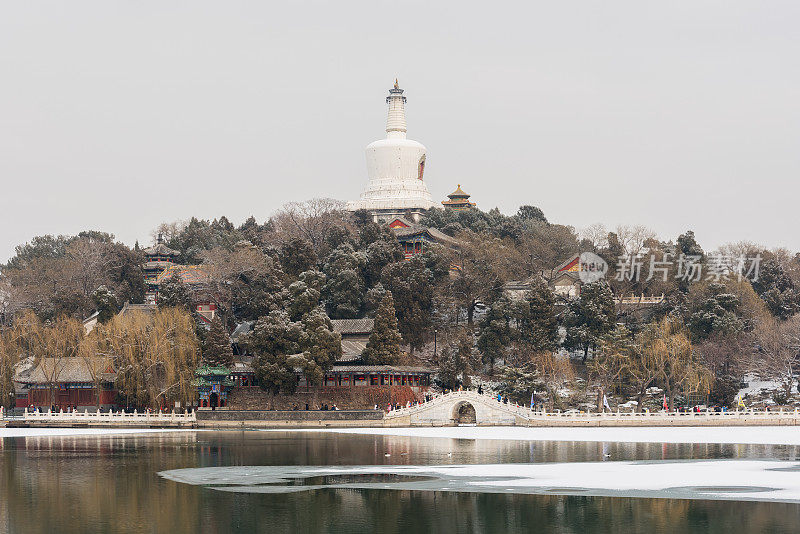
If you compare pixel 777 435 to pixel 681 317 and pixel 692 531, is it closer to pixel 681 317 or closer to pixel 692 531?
pixel 681 317

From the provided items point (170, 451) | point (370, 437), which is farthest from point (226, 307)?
point (170, 451)

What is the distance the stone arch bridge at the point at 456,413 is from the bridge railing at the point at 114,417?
13.0 metres

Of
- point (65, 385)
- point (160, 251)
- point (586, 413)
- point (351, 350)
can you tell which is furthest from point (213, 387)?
point (160, 251)

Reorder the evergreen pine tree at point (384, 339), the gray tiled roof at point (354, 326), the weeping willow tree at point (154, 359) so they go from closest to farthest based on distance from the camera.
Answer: the weeping willow tree at point (154, 359) < the evergreen pine tree at point (384, 339) < the gray tiled roof at point (354, 326)

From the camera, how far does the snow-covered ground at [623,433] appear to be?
52531 mm

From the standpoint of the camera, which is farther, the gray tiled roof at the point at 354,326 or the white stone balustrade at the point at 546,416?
the gray tiled roof at the point at 354,326

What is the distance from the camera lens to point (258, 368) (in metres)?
69.2

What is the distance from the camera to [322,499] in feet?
103

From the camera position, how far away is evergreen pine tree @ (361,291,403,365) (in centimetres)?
7181

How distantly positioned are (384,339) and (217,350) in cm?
1075

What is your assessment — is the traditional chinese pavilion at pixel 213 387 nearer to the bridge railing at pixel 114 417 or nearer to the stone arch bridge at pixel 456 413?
the bridge railing at pixel 114 417

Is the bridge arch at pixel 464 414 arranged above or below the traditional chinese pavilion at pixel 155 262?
below

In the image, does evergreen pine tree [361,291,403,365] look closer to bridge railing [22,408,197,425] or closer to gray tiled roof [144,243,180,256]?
bridge railing [22,408,197,425]

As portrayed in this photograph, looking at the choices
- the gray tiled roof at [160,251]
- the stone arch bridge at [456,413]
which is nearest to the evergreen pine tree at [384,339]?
the stone arch bridge at [456,413]
